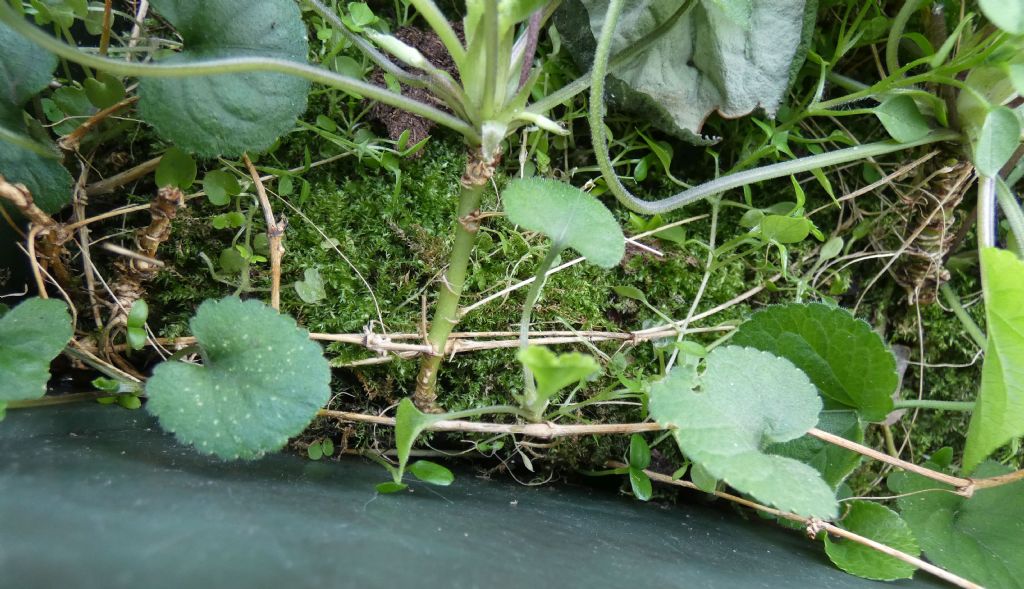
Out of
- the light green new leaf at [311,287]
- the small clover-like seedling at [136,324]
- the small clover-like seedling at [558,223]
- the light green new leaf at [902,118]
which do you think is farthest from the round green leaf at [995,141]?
the small clover-like seedling at [136,324]

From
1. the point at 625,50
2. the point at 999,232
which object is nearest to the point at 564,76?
the point at 625,50

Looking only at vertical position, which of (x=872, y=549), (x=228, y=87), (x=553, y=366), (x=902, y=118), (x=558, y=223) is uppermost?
(x=902, y=118)

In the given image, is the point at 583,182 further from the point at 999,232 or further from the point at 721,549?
the point at 999,232

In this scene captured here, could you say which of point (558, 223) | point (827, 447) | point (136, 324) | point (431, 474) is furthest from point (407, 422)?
point (827, 447)

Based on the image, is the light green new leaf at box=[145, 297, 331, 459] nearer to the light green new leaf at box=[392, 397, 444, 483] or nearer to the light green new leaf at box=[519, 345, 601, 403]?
the light green new leaf at box=[392, 397, 444, 483]

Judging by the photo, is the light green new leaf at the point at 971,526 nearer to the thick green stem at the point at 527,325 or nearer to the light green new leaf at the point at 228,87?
the thick green stem at the point at 527,325

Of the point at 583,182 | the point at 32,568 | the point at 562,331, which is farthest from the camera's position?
the point at 583,182

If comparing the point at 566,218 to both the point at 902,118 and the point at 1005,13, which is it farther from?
the point at 902,118
